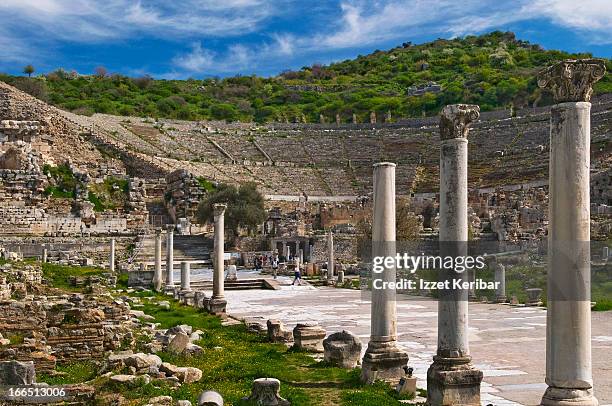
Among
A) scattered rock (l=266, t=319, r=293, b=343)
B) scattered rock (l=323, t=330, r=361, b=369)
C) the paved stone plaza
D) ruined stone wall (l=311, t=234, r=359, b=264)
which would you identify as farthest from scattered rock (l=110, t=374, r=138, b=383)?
ruined stone wall (l=311, t=234, r=359, b=264)

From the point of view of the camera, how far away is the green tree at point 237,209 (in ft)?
152

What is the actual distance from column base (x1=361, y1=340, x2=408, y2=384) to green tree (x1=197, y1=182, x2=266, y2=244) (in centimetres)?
3643

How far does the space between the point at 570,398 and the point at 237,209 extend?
40376mm

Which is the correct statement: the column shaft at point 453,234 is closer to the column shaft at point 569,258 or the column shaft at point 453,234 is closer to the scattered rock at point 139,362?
the column shaft at point 569,258

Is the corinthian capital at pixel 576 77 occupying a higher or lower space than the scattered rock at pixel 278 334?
higher

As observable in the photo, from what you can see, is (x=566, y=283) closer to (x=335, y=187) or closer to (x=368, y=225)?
(x=368, y=225)

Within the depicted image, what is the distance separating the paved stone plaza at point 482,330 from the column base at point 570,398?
192cm

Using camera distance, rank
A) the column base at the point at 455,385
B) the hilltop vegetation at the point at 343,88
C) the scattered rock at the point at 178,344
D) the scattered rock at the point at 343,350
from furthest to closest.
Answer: the hilltop vegetation at the point at 343,88, the scattered rock at the point at 178,344, the scattered rock at the point at 343,350, the column base at the point at 455,385

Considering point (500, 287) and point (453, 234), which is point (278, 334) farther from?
point (500, 287)

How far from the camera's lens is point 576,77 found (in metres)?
6.60

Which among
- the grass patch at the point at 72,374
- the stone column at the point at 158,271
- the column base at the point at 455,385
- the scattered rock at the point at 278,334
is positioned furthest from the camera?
the stone column at the point at 158,271

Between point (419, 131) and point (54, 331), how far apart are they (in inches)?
2829

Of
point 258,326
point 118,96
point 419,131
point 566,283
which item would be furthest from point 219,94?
point 566,283

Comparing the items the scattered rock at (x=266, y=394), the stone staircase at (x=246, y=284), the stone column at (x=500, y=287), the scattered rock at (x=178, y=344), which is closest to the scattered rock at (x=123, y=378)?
the scattered rock at (x=266, y=394)
